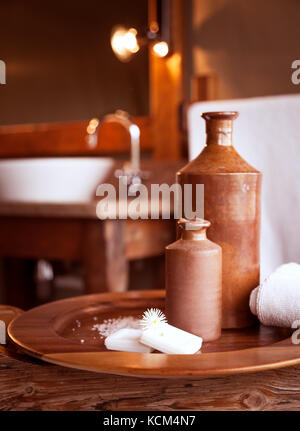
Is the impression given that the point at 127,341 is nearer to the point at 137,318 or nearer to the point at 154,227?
the point at 137,318

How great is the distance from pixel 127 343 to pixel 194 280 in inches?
4.2

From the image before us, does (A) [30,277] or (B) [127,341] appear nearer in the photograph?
(B) [127,341]

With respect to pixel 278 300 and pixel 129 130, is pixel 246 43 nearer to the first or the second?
pixel 129 130

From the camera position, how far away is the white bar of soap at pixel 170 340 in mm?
586

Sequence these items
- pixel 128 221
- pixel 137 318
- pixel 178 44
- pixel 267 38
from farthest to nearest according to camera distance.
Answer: pixel 178 44, pixel 267 38, pixel 128 221, pixel 137 318

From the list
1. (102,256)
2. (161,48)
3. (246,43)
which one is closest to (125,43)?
(161,48)

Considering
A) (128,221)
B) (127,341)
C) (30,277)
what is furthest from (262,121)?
(30,277)

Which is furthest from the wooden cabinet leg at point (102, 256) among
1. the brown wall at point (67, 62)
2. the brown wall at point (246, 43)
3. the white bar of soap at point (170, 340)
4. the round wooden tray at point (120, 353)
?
the brown wall at point (67, 62)

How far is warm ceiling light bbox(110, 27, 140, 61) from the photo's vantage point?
234 cm

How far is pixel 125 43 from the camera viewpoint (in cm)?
235

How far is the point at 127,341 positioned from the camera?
2.04 ft

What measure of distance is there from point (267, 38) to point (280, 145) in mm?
850

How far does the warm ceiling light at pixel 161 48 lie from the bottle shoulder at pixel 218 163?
5.56 ft

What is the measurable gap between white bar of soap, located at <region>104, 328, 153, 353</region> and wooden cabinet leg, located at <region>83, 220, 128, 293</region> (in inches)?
31.6
